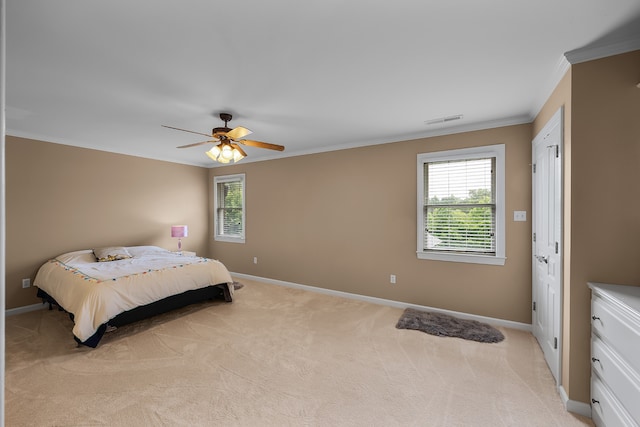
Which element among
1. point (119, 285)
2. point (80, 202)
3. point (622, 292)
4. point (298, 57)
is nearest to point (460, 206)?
point (622, 292)

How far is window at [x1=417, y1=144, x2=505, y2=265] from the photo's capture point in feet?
11.0

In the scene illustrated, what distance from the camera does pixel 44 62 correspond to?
2.03 m

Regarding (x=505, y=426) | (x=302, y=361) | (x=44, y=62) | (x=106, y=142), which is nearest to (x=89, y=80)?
(x=44, y=62)

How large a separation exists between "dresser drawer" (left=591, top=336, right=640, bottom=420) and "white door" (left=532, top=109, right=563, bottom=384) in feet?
1.11

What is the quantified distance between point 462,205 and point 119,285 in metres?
4.18

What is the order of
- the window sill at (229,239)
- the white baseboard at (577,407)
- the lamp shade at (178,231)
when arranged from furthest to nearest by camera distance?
the window sill at (229,239) < the lamp shade at (178,231) < the white baseboard at (577,407)

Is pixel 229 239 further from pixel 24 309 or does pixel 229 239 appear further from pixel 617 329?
pixel 617 329

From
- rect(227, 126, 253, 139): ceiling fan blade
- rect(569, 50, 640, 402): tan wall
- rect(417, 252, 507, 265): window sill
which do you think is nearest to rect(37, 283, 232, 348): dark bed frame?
rect(227, 126, 253, 139): ceiling fan blade

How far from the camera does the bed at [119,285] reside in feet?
9.21

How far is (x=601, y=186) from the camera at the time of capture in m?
1.86

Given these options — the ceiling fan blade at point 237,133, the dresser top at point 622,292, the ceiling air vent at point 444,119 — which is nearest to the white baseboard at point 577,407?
the dresser top at point 622,292

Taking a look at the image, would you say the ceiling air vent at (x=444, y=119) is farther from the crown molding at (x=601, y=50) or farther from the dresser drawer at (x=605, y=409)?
the dresser drawer at (x=605, y=409)

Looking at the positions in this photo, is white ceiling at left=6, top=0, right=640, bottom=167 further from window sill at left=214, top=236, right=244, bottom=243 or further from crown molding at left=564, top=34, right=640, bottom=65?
window sill at left=214, top=236, right=244, bottom=243

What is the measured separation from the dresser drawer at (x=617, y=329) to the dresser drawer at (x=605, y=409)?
291 millimetres
